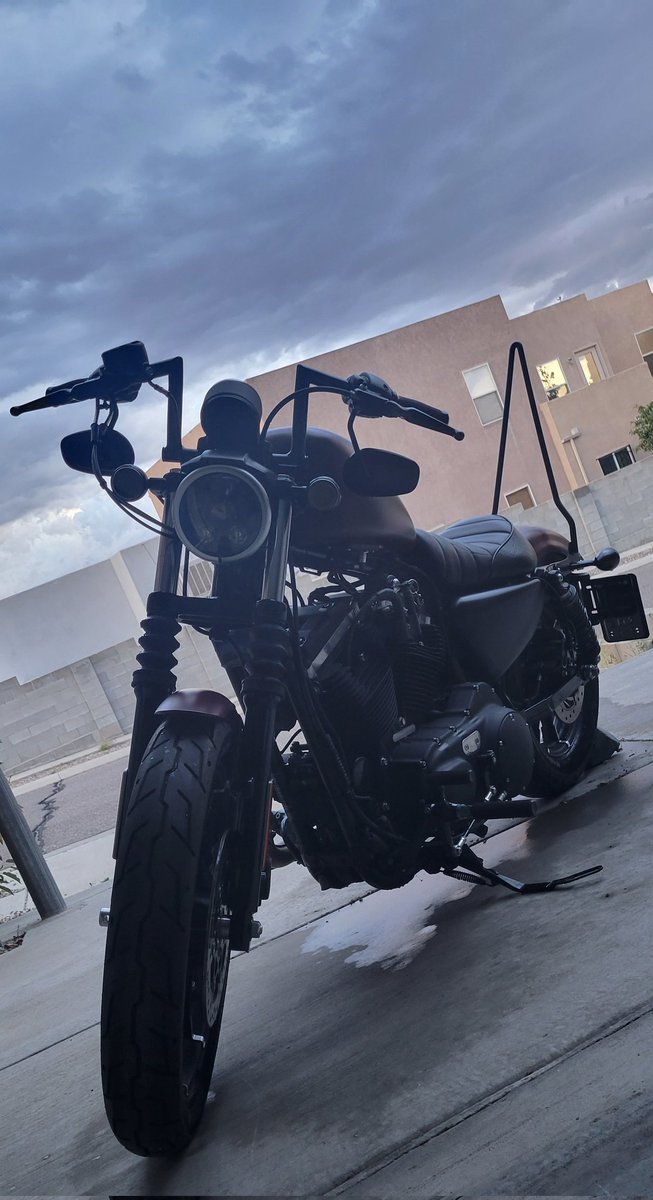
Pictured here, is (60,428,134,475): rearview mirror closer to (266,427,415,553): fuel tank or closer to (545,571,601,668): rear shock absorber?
(266,427,415,553): fuel tank

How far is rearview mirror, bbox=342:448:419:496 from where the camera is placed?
207 cm

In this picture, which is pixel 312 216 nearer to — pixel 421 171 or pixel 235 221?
pixel 235 221

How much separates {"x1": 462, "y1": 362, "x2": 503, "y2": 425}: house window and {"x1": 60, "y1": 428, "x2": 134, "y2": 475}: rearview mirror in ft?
44.8

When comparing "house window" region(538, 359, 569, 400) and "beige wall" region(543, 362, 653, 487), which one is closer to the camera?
"beige wall" region(543, 362, 653, 487)

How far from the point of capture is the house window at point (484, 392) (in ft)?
51.0

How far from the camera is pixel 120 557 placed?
1888 cm

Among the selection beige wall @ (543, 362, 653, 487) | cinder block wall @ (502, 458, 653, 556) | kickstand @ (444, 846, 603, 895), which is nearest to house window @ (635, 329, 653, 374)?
beige wall @ (543, 362, 653, 487)

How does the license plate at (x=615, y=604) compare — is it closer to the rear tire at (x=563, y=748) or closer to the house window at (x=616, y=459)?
the rear tire at (x=563, y=748)

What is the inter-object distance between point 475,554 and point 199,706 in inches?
45.8

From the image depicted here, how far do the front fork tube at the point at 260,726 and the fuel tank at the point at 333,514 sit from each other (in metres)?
0.23

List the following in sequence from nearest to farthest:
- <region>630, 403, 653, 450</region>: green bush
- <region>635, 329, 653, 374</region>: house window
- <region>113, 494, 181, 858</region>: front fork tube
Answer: <region>113, 494, 181, 858</region>: front fork tube < <region>630, 403, 653, 450</region>: green bush < <region>635, 329, 653, 374</region>: house window

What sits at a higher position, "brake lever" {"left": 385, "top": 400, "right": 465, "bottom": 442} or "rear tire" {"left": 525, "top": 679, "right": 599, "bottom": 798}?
"brake lever" {"left": 385, "top": 400, "right": 465, "bottom": 442}

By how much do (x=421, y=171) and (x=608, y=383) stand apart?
30.2ft

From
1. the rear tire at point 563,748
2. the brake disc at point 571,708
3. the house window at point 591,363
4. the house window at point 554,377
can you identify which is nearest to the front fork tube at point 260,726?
the rear tire at point 563,748
